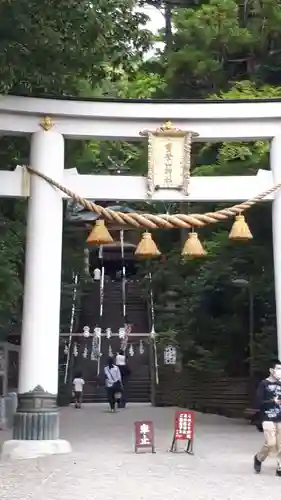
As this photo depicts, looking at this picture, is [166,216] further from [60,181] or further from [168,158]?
[60,181]

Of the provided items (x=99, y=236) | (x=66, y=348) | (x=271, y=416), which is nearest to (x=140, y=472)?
(x=271, y=416)

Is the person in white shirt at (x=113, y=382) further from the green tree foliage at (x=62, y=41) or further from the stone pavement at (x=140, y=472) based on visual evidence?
the green tree foliage at (x=62, y=41)

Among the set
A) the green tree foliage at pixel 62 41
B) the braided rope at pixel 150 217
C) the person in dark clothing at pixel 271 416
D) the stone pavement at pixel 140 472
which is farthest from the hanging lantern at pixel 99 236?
the person in dark clothing at pixel 271 416

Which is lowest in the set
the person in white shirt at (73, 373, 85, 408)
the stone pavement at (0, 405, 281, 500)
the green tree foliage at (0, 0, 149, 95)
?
the stone pavement at (0, 405, 281, 500)

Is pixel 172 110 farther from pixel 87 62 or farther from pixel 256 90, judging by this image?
pixel 256 90

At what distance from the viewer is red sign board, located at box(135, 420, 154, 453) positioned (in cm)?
1142

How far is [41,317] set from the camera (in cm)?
1211

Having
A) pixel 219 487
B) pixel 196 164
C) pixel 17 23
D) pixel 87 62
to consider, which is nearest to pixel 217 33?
pixel 196 164

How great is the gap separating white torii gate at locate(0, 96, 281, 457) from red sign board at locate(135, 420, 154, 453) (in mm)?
1461

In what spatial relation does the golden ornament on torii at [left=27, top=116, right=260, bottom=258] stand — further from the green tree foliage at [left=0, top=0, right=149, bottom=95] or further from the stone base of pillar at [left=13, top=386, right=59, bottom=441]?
the stone base of pillar at [left=13, top=386, right=59, bottom=441]

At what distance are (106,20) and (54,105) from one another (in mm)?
1775

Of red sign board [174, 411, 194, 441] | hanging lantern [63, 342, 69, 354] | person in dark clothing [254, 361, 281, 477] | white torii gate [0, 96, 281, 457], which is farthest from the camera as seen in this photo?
hanging lantern [63, 342, 69, 354]

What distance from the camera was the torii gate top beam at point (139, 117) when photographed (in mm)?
12523

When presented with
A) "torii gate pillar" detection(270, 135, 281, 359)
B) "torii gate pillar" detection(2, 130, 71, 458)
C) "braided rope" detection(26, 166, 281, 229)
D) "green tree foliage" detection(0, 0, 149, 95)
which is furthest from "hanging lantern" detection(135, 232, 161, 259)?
"green tree foliage" detection(0, 0, 149, 95)
